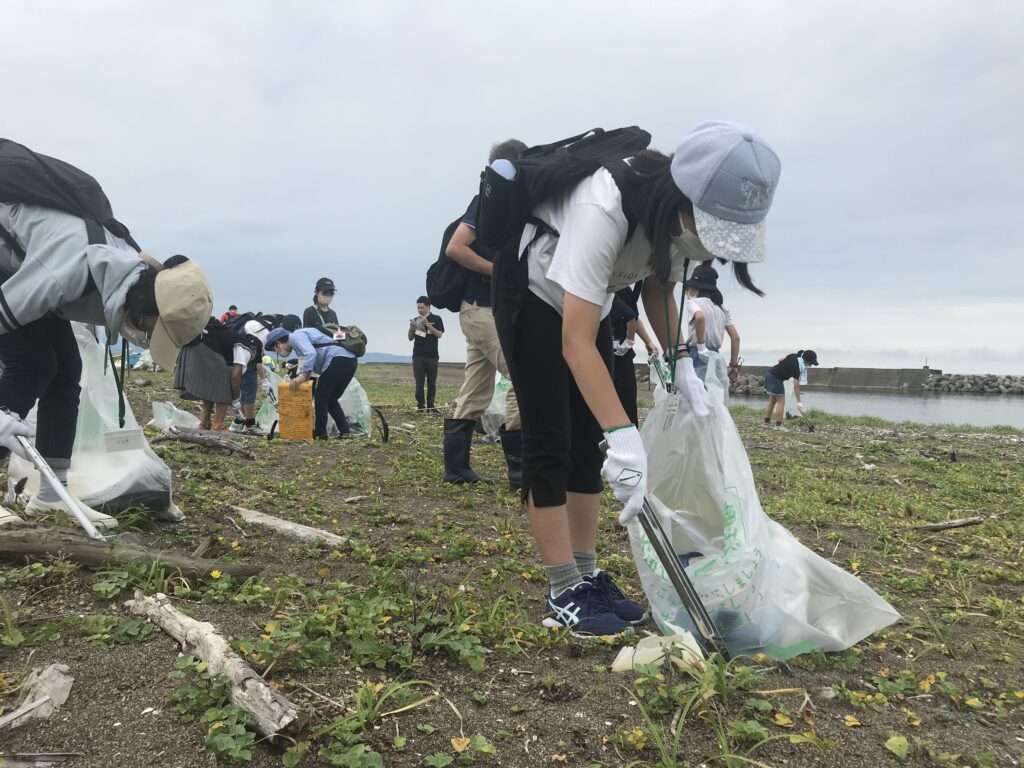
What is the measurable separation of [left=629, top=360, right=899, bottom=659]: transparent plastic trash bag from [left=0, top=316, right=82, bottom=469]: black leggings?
2234mm

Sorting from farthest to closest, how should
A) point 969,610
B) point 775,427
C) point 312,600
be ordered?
point 775,427
point 969,610
point 312,600

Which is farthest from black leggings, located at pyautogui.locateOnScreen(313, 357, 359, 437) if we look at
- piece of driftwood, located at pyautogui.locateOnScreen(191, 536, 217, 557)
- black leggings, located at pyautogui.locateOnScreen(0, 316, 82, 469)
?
piece of driftwood, located at pyautogui.locateOnScreen(191, 536, 217, 557)

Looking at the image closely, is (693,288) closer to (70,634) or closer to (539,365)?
(539,365)

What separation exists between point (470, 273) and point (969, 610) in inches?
112

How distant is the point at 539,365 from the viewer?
2.09 metres

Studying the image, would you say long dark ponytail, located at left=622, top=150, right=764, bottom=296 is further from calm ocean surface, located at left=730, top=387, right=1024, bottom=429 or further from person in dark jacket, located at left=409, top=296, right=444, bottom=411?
calm ocean surface, located at left=730, top=387, right=1024, bottom=429

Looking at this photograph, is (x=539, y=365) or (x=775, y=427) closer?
(x=539, y=365)

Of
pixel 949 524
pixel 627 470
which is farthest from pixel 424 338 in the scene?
pixel 627 470

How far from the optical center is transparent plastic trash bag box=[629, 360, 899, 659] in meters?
1.89

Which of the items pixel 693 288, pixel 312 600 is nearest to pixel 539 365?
pixel 312 600

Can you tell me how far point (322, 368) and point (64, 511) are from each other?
12.9 feet

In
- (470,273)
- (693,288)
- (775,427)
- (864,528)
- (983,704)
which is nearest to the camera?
(983,704)

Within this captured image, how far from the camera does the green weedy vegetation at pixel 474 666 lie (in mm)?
1413

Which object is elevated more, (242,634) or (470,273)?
(470,273)
